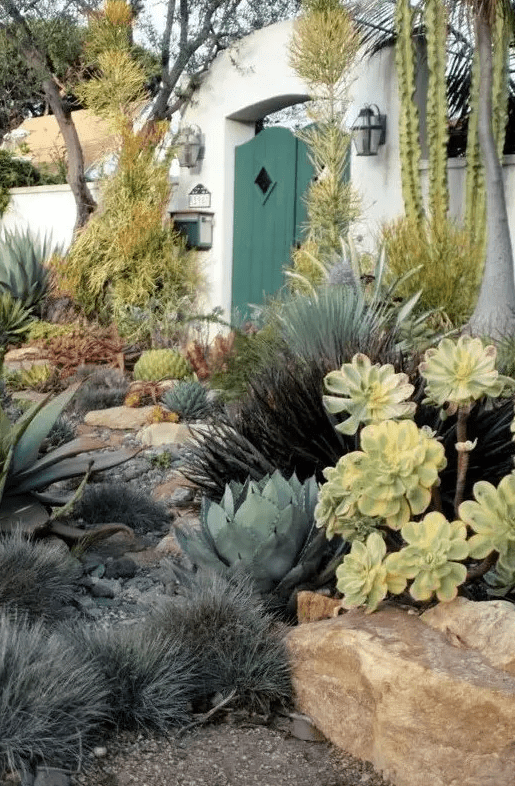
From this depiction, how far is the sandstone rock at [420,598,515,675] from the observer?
9.81 ft

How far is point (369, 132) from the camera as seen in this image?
10.6m

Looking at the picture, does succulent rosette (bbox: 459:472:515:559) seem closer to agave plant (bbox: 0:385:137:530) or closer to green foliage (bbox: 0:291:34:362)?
agave plant (bbox: 0:385:137:530)

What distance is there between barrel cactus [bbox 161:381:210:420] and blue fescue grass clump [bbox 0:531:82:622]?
14.1 ft

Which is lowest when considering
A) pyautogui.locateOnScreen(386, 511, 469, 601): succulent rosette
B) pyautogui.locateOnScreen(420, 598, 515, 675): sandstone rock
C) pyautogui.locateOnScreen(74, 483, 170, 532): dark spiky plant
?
pyautogui.locateOnScreen(74, 483, 170, 532): dark spiky plant

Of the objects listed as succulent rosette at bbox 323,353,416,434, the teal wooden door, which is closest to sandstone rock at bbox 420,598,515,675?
succulent rosette at bbox 323,353,416,434

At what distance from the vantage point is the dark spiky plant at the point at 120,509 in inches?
204

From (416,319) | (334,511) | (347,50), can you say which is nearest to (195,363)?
(416,319)

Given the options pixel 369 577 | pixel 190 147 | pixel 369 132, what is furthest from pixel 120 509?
pixel 190 147

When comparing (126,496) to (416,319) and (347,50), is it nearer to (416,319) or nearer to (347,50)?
(416,319)

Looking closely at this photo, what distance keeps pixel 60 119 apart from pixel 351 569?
1227cm

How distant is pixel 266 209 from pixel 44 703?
A: 9877mm

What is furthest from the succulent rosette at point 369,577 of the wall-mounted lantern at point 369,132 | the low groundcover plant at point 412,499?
the wall-mounted lantern at point 369,132

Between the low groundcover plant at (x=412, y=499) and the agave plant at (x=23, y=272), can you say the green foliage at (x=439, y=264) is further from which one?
the low groundcover plant at (x=412, y=499)

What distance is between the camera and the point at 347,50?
34.4 feet
